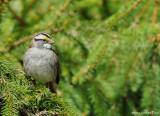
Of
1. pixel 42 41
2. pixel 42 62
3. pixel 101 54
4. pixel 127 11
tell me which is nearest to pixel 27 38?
pixel 42 41

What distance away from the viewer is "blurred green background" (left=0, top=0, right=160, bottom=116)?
2.77 metres

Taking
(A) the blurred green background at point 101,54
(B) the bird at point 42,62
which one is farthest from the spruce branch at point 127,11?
(B) the bird at point 42,62

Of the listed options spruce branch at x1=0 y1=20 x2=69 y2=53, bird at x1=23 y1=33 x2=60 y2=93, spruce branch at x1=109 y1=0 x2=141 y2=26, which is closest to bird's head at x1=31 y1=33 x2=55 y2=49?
bird at x1=23 y1=33 x2=60 y2=93

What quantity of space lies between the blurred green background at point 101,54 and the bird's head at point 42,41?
0.42 ft

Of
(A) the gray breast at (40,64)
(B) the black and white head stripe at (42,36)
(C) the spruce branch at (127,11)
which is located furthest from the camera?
(B) the black and white head stripe at (42,36)

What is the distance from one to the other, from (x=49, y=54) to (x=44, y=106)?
1.01 meters

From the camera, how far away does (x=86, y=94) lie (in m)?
3.02

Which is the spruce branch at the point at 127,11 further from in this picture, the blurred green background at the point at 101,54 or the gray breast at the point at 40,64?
the gray breast at the point at 40,64

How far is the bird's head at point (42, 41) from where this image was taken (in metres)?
2.93

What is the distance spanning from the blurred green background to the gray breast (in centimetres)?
13

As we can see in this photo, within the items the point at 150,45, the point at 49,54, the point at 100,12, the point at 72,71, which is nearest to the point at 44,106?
the point at 49,54

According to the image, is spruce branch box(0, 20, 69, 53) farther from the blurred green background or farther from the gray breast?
the gray breast

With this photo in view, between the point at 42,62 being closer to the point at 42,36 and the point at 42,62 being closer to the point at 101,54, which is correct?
the point at 42,36

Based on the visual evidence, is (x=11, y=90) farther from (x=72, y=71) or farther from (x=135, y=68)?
(x=135, y=68)
